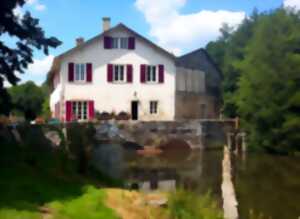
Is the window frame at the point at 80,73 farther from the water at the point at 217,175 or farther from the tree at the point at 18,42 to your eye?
the tree at the point at 18,42

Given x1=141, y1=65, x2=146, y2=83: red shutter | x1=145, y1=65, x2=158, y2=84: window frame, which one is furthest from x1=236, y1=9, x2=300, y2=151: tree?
x1=141, y1=65, x2=146, y2=83: red shutter

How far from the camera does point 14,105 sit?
15.2m

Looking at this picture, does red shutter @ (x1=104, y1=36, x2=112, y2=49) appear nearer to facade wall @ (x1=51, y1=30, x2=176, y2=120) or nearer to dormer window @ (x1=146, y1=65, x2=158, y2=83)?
facade wall @ (x1=51, y1=30, x2=176, y2=120)

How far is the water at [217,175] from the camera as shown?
675 inches

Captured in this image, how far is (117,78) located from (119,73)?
1.34ft

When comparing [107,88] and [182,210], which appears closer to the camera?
[182,210]

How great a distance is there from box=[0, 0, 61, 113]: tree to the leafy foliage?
24.7 m

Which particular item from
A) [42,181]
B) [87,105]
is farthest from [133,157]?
[42,181]

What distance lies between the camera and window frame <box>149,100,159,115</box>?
39912 millimetres

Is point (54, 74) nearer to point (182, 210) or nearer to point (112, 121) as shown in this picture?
point (112, 121)

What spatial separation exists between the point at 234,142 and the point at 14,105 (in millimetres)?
24689

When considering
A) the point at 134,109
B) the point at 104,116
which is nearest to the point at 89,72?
the point at 104,116

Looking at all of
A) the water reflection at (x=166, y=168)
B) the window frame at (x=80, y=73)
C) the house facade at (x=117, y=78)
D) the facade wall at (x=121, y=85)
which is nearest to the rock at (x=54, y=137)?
the water reflection at (x=166, y=168)

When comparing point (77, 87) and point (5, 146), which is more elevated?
point (77, 87)
